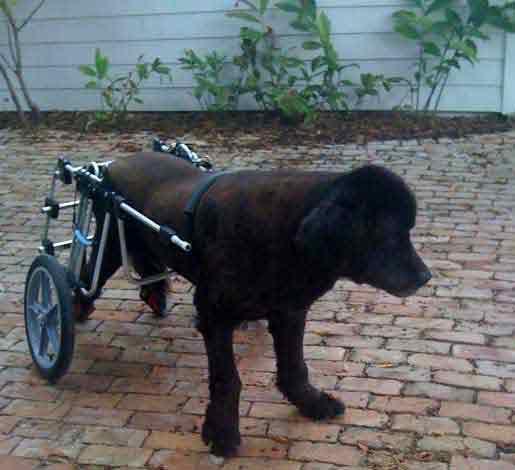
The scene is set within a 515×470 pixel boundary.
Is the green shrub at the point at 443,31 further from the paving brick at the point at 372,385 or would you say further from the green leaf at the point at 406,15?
the paving brick at the point at 372,385

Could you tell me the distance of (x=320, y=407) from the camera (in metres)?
4.03

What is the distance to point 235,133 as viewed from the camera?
1023 cm

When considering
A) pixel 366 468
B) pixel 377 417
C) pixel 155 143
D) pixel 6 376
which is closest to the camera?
pixel 366 468

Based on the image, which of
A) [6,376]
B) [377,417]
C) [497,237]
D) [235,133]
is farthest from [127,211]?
[235,133]

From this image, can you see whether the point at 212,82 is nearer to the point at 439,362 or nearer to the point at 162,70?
the point at 162,70

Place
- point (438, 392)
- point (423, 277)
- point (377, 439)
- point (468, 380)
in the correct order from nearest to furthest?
point (423, 277) → point (377, 439) → point (438, 392) → point (468, 380)

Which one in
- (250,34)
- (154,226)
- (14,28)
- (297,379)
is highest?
(14,28)

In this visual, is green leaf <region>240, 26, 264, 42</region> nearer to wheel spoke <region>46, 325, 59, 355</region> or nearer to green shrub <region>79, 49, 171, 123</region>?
green shrub <region>79, 49, 171, 123</region>

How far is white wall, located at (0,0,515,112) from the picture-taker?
33.6ft

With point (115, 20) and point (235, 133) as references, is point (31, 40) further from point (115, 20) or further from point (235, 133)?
point (235, 133)

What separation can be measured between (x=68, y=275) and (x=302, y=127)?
19.3 feet

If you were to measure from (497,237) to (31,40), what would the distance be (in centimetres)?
759

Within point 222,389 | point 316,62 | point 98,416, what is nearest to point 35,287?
point 98,416

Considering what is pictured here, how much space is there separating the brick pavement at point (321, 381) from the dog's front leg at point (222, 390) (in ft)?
0.31
